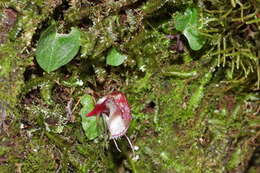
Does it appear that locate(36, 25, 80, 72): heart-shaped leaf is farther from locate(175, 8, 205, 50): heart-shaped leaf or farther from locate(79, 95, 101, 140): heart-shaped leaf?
locate(175, 8, 205, 50): heart-shaped leaf

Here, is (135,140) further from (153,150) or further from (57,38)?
(57,38)

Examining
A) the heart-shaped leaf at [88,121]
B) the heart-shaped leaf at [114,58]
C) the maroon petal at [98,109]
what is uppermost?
the heart-shaped leaf at [114,58]

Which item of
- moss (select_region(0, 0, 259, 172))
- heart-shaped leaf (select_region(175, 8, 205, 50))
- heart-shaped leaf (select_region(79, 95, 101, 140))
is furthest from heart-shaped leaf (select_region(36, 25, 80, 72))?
heart-shaped leaf (select_region(175, 8, 205, 50))

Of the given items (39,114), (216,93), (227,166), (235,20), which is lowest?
(227,166)

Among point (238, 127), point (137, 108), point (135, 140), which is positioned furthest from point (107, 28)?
point (238, 127)

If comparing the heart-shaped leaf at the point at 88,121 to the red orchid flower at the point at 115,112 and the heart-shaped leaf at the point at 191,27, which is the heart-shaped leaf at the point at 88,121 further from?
the heart-shaped leaf at the point at 191,27

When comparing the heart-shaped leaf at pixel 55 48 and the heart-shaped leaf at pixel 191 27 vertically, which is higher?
the heart-shaped leaf at pixel 55 48

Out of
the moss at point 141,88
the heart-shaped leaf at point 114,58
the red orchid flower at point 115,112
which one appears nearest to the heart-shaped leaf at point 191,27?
the moss at point 141,88
